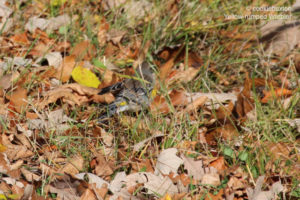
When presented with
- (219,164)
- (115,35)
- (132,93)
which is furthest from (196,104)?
(115,35)

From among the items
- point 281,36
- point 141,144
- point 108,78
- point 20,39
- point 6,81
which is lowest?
point 141,144

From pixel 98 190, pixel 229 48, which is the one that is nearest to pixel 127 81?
pixel 229 48

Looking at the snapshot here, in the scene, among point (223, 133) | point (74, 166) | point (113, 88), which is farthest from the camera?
point (113, 88)

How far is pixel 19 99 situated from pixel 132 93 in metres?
1.17

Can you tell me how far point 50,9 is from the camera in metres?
5.36

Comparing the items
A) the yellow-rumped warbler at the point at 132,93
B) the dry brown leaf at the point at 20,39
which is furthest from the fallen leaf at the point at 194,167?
the dry brown leaf at the point at 20,39

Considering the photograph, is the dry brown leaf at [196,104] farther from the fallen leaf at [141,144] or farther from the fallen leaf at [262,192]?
the fallen leaf at [262,192]

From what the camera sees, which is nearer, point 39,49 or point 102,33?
point 39,49

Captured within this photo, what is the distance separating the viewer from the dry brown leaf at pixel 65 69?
14.6 ft

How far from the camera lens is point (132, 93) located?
4520 mm

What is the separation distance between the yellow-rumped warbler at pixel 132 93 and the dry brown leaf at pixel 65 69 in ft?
1.41

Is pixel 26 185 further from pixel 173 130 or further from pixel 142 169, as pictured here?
pixel 173 130

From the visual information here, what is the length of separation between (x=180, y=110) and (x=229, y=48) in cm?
139

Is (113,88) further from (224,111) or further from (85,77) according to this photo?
(224,111)
